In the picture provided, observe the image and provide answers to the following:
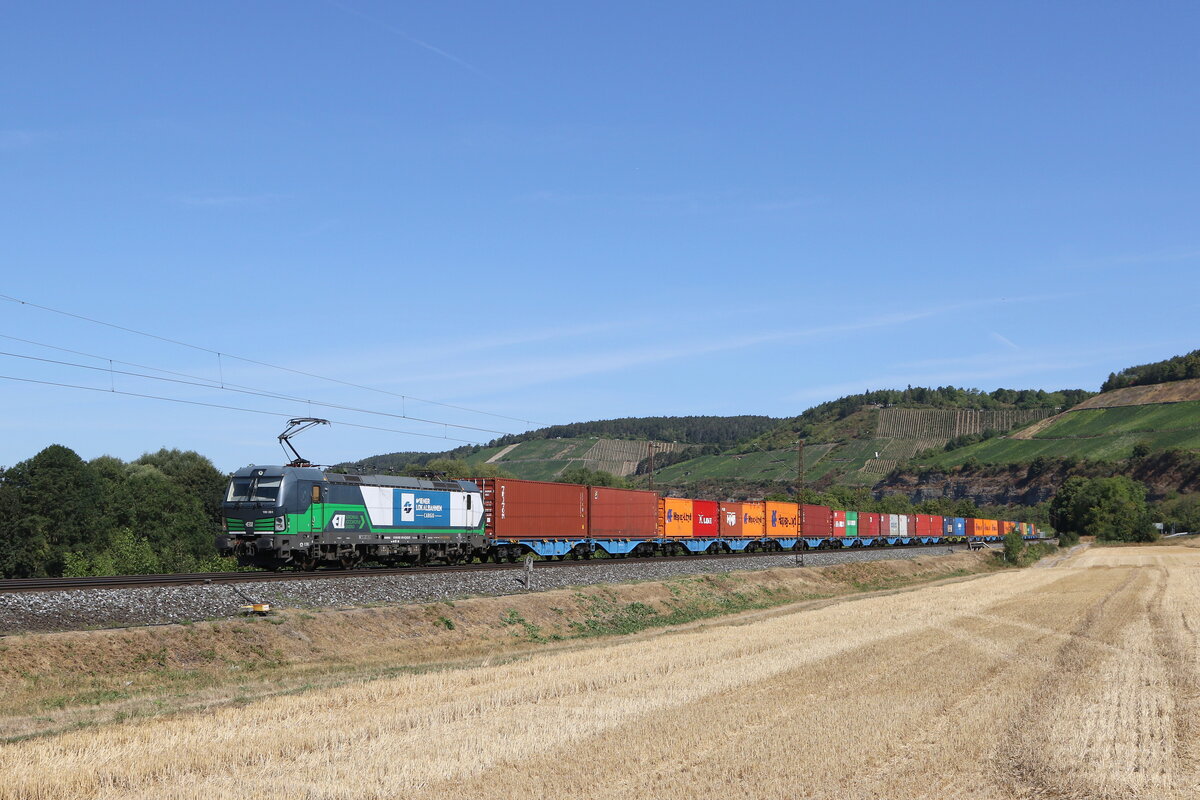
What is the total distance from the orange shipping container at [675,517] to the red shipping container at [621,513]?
4.13ft

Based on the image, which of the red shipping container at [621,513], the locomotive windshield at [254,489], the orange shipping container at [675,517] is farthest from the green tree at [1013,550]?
the locomotive windshield at [254,489]

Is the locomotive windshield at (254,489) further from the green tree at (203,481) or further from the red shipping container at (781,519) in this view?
the green tree at (203,481)

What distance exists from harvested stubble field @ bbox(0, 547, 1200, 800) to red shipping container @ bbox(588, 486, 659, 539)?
3041 centimetres

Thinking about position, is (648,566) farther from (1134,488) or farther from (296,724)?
(1134,488)

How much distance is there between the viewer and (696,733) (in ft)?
52.2

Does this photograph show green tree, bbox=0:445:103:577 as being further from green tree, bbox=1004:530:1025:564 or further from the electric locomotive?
green tree, bbox=1004:530:1025:564

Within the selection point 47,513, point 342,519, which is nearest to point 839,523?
point 342,519

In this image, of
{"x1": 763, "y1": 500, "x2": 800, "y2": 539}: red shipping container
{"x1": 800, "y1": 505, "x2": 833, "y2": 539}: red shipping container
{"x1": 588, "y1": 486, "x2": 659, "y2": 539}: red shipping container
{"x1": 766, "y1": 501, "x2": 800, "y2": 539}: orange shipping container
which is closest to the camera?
{"x1": 588, "y1": 486, "x2": 659, "y2": 539}: red shipping container

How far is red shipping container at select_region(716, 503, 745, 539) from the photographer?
7481 cm

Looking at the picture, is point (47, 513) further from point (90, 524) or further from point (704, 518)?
point (704, 518)

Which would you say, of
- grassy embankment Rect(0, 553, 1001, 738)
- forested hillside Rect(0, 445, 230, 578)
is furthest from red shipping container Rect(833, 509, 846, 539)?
grassy embankment Rect(0, 553, 1001, 738)

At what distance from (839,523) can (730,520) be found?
77.2 ft

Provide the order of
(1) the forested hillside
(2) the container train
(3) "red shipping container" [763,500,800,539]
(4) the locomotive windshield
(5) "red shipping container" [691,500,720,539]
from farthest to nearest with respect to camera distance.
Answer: (3) "red shipping container" [763,500,800,539], (1) the forested hillside, (5) "red shipping container" [691,500,720,539], (2) the container train, (4) the locomotive windshield

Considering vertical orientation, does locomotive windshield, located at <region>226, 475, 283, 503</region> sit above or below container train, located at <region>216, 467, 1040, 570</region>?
above
